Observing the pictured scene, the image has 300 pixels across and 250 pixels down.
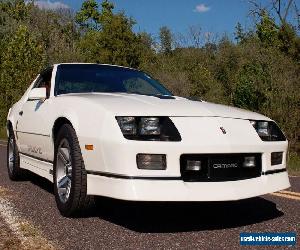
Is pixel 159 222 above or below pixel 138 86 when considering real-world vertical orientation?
below

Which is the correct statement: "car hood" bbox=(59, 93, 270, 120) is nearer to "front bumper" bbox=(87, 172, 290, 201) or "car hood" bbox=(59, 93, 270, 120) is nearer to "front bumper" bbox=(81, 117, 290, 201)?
"front bumper" bbox=(81, 117, 290, 201)

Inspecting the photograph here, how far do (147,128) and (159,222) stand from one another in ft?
2.80

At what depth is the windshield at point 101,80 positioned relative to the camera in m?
5.10

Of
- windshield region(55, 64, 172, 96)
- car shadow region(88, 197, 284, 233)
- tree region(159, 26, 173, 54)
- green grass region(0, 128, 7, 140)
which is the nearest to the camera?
car shadow region(88, 197, 284, 233)

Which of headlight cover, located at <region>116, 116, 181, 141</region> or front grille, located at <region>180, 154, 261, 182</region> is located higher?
headlight cover, located at <region>116, 116, 181, 141</region>

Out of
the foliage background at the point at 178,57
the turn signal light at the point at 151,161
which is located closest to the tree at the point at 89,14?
the foliage background at the point at 178,57

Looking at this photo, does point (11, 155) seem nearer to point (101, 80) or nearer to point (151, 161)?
point (101, 80)

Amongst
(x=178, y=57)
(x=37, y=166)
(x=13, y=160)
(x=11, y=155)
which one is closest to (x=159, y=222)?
(x=37, y=166)

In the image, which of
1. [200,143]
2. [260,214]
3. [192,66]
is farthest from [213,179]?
[192,66]

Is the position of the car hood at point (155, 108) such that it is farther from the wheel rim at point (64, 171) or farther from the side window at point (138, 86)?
the side window at point (138, 86)

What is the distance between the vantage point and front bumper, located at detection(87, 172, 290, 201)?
346 centimetres

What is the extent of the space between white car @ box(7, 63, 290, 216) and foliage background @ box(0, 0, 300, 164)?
28.2 feet

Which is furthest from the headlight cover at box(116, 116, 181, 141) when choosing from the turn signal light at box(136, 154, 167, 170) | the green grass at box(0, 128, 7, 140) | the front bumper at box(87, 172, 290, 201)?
the green grass at box(0, 128, 7, 140)

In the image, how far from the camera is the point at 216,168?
362 cm
